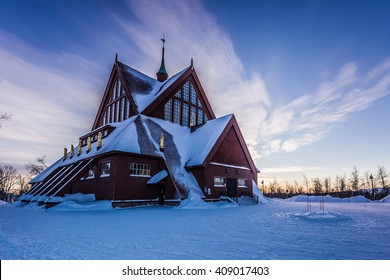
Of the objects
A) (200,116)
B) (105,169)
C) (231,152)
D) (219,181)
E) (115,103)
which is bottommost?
(219,181)

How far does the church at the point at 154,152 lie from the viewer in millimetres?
22266

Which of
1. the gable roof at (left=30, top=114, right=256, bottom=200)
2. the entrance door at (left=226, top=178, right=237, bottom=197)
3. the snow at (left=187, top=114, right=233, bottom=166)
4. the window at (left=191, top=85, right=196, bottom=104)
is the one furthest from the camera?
the window at (left=191, top=85, right=196, bottom=104)

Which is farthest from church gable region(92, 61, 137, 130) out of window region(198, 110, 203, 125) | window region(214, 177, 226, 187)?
window region(214, 177, 226, 187)

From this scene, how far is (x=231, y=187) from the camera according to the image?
94.1 ft

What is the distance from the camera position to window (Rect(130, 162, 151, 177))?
22.6 meters

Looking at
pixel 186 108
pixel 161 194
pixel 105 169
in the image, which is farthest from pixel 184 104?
pixel 105 169

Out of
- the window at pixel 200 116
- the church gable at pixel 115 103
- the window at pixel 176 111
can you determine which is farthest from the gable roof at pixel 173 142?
the window at pixel 200 116

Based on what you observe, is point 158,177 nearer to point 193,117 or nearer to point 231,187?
point 231,187

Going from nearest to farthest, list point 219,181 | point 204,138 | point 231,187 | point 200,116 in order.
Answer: point 219,181
point 204,138
point 231,187
point 200,116

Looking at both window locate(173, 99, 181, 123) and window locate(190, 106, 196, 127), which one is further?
window locate(190, 106, 196, 127)

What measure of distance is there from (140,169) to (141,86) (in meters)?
14.4

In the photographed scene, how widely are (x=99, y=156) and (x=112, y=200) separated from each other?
4.70 m

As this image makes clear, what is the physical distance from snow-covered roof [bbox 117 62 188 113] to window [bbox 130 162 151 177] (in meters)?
7.76

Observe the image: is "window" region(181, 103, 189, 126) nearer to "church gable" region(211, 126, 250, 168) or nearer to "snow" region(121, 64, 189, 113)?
"snow" region(121, 64, 189, 113)
